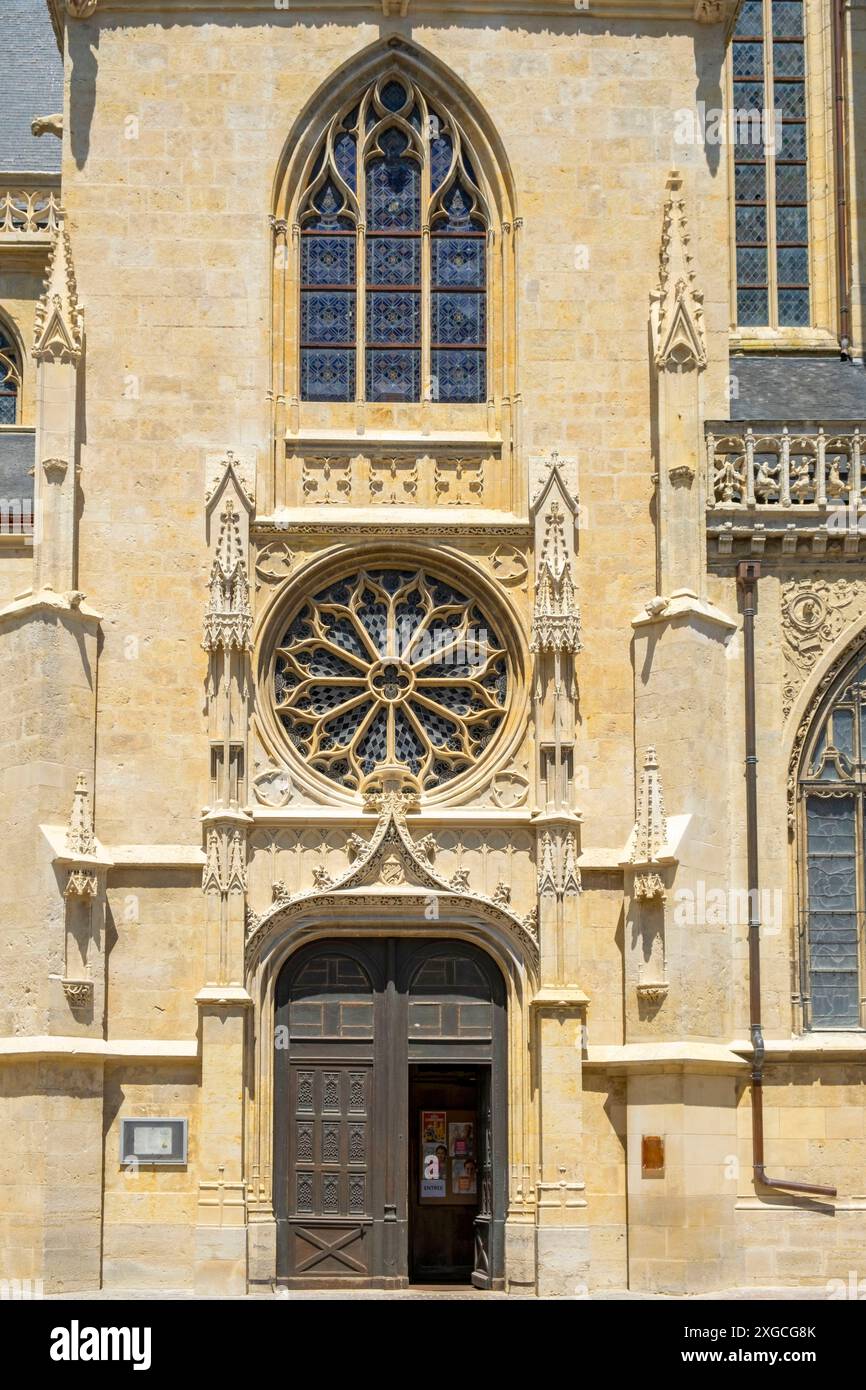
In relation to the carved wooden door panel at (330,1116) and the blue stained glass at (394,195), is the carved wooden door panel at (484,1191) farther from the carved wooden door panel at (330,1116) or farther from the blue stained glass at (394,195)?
the blue stained glass at (394,195)

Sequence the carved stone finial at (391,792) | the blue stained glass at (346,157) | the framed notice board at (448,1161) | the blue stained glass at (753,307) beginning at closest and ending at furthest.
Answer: the carved stone finial at (391,792) < the framed notice board at (448,1161) < the blue stained glass at (346,157) < the blue stained glass at (753,307)

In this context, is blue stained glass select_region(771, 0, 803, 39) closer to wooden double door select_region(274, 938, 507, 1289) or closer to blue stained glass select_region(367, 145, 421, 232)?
blue stained glass select_region(367, 145, 421, 232)

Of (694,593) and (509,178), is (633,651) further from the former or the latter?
(509,178)

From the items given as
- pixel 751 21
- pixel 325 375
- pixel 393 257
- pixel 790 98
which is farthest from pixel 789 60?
pixel 325 375

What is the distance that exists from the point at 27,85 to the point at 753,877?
18534mm

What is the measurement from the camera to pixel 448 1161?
87.9 ft

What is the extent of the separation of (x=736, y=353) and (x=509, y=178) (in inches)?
207

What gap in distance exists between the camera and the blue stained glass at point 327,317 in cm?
2797

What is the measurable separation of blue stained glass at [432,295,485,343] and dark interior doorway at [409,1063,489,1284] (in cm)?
837

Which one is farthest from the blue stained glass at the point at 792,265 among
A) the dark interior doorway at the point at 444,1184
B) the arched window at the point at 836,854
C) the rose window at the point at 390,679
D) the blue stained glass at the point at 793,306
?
the dark interior doorway at the point at 444,1184

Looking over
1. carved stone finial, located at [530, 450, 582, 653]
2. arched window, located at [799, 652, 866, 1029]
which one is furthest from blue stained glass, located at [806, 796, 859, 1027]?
carved stone finial, located at [530, 450, 582, 653]

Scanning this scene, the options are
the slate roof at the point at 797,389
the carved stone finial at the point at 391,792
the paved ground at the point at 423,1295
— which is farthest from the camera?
the slate roof at the point at 797,389

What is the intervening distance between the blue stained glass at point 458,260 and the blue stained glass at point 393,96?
5.31 feet

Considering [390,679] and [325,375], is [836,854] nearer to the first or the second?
[390,679]
